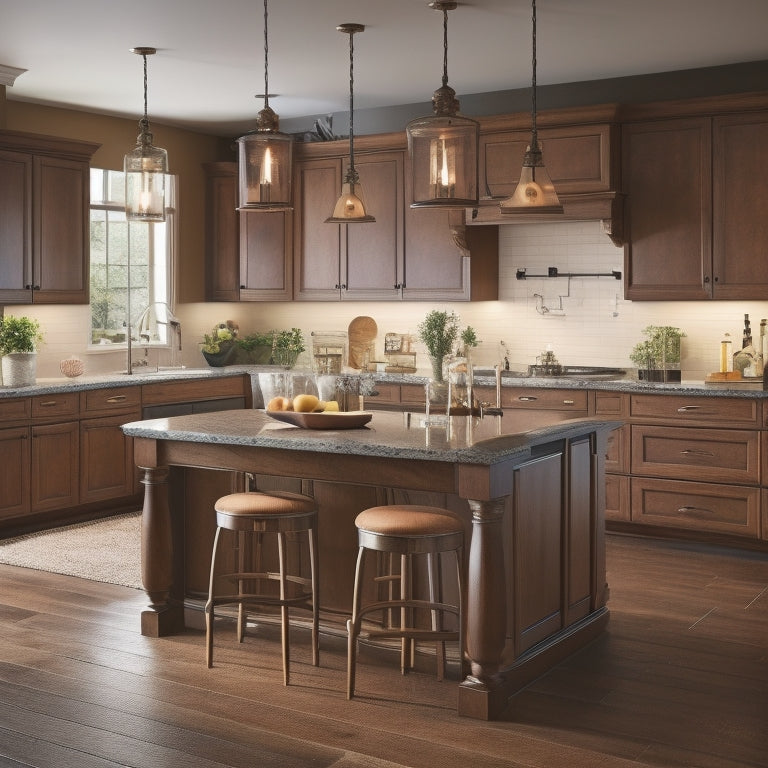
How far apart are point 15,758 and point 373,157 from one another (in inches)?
216

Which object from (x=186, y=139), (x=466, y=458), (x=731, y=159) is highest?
(x=186, y=139)

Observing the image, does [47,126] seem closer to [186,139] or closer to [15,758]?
[186,139]

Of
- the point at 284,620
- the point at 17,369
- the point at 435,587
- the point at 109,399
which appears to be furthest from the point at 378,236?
the point at 284,620

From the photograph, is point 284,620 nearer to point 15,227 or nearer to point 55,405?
point 55,405

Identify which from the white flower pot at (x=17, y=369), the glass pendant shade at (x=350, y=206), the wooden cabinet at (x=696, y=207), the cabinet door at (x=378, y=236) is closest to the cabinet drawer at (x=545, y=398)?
the wooden cabinet at (x=696, y=207)

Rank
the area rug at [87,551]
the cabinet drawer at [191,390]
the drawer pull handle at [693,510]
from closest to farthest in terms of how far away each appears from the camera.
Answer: the area rug at [87,551], the drawer pull handle at [693,510], the cabinet drawer at [191,390]

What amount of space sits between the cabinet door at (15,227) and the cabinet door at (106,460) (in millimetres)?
966

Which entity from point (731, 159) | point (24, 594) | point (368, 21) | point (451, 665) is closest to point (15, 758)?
point (451, 665)

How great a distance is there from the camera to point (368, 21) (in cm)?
559

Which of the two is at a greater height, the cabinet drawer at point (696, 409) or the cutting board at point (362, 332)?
the cutting board at point (362, 332)

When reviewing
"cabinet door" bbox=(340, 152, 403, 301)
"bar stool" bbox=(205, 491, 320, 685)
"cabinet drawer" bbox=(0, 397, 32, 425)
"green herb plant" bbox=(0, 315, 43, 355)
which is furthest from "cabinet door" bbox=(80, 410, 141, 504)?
"bar stool" bbox=(205, 491, 320, 685)

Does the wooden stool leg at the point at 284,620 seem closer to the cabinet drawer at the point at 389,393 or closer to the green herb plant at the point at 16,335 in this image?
the green herb plant at the point at 16,335

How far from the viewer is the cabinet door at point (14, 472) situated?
6.46m

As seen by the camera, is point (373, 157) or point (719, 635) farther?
point (373, 157)
